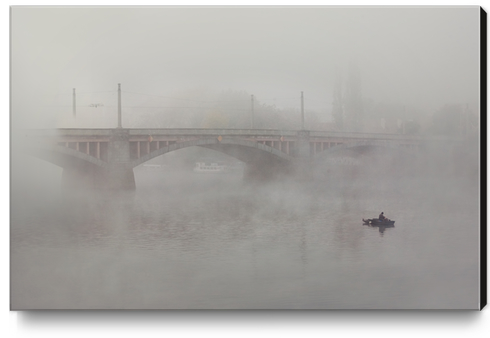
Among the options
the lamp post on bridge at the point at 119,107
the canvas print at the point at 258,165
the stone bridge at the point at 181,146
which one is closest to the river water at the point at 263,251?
the canvas print at the point at 258,165

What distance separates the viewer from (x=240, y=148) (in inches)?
287

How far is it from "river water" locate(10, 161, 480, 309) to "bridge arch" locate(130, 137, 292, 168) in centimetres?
73

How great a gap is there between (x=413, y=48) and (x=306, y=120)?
155cm

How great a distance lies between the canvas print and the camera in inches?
215

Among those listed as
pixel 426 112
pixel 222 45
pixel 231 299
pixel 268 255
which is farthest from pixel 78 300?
pixel 426 112

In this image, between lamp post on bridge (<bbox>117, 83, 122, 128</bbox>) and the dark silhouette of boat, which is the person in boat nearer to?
the dark silhouette of boat

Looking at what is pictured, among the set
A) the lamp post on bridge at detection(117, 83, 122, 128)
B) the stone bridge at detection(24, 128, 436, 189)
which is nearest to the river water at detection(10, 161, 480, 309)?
the stone bridge at detection(24, 128, 436, 189)

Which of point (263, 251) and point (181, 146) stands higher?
point (181, 146)

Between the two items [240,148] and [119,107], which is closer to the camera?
[119,107]

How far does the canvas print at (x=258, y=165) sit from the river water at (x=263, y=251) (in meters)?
0.02

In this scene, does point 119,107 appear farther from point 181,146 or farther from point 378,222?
point 378,222

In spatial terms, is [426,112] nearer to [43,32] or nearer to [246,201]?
[246,201]

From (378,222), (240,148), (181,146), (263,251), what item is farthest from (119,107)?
(378,222)

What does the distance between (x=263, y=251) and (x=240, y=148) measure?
73.8 inches
